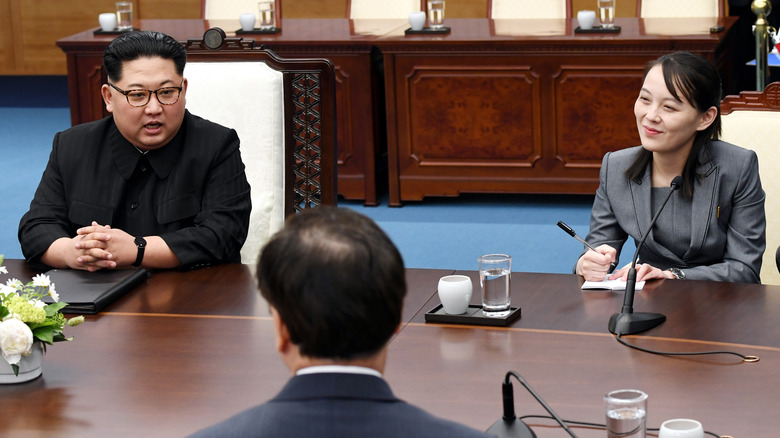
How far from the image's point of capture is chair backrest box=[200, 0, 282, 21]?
19.8 feet

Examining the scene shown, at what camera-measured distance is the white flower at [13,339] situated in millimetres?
1826

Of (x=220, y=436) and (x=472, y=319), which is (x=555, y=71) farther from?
(x=220, y=436)

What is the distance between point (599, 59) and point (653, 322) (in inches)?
125

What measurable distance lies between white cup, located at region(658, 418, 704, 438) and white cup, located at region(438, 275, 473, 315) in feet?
2.18

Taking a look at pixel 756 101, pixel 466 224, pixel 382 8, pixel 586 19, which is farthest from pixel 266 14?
pixel 756 101

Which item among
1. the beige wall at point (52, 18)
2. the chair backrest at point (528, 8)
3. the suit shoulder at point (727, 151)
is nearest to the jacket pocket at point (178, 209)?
the suit shoulder at point (727, 151)

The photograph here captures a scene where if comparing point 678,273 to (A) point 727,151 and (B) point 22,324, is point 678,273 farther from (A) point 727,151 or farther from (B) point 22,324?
(B) point 22,324

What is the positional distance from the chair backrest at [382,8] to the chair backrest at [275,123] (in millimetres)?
2946

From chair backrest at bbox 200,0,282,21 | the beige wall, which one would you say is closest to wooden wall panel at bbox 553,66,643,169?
chair backrest at bbox 200,0,282,21

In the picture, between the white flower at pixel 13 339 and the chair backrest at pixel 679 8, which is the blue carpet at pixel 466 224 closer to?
the chair backrest at pixel 679 8

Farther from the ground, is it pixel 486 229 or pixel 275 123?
pixel 275 123

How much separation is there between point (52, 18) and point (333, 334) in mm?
8001

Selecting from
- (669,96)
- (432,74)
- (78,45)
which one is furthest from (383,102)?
(669,96)

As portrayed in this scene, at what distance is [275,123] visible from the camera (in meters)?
3.06
